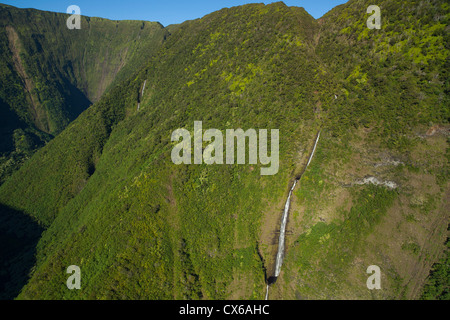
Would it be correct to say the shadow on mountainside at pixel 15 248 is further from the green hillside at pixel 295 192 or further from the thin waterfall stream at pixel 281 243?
the thin waterfall stream at pixel 281 243

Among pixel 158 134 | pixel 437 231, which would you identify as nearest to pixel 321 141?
pixel 437 231

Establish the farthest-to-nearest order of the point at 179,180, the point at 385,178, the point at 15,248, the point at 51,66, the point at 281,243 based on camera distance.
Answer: the point at 51,66 < the point at 15,248 < the point at 179,180 < the point at 281,243 < the point at 385,178

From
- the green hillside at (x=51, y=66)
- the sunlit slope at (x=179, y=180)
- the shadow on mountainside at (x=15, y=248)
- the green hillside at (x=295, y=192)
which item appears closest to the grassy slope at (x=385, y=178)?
the green hillside at (x=295, y=192)

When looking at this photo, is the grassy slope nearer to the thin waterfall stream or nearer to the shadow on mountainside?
the thin waterfall stream

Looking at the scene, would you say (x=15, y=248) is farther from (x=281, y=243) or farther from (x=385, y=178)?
(x=385, y=178)

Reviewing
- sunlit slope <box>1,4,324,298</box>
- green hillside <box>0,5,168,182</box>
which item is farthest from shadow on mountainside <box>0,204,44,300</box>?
green hillside <box>0,5,168,182</box>

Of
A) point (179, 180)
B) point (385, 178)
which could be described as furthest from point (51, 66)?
point (385, 178)
